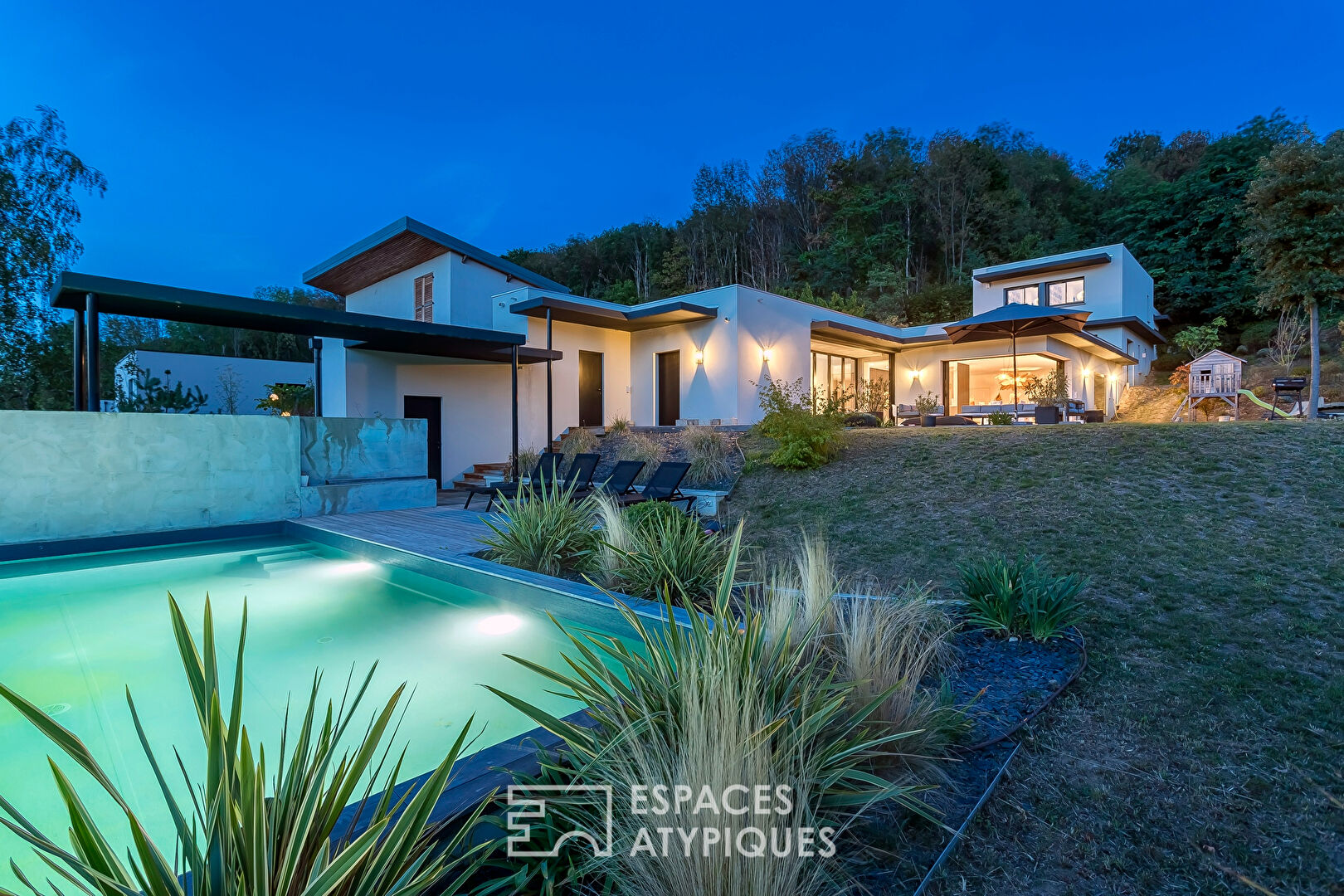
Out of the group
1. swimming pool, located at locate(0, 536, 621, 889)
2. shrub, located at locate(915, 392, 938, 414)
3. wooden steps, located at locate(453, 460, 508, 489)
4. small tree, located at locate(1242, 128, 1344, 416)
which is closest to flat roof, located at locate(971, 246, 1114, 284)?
shrub, located at locate(915, 392, 938, 414)

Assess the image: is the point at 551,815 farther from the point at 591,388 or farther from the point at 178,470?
the point at 591,388

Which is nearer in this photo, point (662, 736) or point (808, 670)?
point (662, 736)

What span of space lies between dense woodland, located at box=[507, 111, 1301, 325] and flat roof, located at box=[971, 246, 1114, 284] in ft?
11.0

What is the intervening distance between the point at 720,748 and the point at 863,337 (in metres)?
16.4

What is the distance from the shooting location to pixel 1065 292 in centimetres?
2052

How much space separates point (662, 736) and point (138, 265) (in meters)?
104

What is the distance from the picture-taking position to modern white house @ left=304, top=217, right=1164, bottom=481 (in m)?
12.9

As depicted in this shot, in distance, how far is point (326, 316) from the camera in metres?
9.38

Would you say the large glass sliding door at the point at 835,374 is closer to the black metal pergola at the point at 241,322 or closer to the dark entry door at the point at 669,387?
the dark entry door at the point at 669,387

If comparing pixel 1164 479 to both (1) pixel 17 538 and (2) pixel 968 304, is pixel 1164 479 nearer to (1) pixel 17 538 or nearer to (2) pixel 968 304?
(1) pixel 17 538

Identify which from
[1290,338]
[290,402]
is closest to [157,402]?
[290,402]

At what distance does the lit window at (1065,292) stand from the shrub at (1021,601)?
20160mm

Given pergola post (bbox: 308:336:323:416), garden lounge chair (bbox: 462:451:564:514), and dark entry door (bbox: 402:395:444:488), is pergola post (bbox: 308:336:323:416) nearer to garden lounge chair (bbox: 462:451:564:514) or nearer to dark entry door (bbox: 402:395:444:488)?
dark entry door (bbox: 402:395:444:488)

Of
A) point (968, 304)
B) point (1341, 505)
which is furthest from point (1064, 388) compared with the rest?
point (1341, 505)
